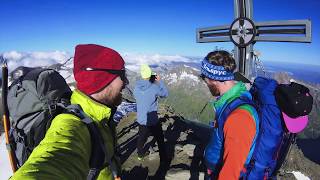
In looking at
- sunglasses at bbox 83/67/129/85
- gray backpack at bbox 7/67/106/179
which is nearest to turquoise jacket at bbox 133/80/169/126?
gray backpack at bbox 7/67/106/179

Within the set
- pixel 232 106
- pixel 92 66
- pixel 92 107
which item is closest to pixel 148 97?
A: pixel 232 106

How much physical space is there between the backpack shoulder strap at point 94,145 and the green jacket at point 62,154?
50mm

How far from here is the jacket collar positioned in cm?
263

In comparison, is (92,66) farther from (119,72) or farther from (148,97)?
(148,97)

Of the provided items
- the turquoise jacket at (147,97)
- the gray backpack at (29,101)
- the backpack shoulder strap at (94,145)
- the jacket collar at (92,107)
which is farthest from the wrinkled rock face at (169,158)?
the backpack shoulder strap at (94,145)

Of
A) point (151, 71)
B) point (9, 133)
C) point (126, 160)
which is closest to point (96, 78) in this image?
point (9, 133)

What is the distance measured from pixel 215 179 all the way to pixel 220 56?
5.70 feet

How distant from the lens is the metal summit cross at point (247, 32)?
269 inches

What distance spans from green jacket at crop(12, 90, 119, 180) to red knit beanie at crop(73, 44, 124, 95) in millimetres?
624

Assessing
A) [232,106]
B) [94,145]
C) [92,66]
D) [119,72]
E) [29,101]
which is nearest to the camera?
[94,145]

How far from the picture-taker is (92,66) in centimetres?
278

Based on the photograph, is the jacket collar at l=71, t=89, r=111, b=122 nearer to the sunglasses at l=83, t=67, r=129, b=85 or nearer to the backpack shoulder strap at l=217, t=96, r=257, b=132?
the sunglasses at l=83, t=67, r=129, b=85

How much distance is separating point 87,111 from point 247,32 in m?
5.65

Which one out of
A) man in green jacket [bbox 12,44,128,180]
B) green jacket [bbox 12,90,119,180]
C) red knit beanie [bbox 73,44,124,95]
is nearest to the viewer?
green jacket [bbox 12,90,119,180]
